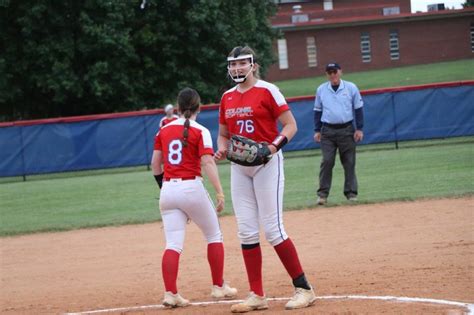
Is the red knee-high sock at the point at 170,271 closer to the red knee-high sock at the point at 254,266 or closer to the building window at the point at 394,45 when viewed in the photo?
the red knee-high sock at the point at 254,266

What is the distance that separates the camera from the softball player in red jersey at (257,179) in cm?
748

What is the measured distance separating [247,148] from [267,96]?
551mm

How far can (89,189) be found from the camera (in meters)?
21.3

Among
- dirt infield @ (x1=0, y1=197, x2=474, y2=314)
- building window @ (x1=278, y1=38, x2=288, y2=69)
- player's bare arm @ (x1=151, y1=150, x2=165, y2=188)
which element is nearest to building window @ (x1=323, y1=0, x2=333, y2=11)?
building window @ (x1=278, y1=38, x2=288, y2=69)

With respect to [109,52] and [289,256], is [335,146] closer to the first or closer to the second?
[289,256]

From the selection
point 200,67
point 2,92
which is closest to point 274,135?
point 2,92

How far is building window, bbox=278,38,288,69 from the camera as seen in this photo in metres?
64.4

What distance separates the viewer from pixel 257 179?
24.6 ft

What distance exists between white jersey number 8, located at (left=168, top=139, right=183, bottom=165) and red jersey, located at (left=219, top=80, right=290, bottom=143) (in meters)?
0.51

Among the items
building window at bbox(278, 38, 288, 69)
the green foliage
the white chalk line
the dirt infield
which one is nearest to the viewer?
the white chalk line

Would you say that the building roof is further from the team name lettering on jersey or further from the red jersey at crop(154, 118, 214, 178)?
the team name lettering on jersey

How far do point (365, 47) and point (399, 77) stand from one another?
9.56 meters

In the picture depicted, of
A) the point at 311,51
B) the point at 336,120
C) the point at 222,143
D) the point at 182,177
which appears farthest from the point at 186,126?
the point at 311,51

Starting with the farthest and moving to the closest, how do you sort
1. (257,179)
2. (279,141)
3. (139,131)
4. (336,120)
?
(139,131)
(336,120)
(257,179)
(279,141)
